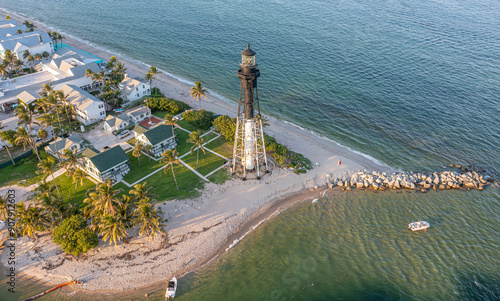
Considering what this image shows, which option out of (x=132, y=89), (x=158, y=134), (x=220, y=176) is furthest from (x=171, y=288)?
(x=132, y=89)

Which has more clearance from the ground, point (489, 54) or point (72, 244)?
point (489, 54)

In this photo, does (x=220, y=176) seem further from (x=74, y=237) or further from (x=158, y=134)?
(x=74, y=237)

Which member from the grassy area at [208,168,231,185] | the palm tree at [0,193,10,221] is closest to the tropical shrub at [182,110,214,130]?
the grassy area at [208,168,231,185]

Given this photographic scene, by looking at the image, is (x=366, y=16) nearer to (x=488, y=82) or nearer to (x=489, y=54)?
(x=489, y=54)

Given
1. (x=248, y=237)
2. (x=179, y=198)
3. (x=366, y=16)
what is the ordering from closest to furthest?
1. (x=248, y=237)
2. (x=179, y=198)
3. (x=366, y=16)

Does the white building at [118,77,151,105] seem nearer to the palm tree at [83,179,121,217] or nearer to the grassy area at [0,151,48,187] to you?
the grassy area at [0,151,48,187]

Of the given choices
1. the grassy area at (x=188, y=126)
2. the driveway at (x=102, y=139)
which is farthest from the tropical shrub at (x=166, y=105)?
the driveway at (x=102, y=139)

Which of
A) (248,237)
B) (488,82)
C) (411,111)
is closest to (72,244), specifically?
(248,237)
